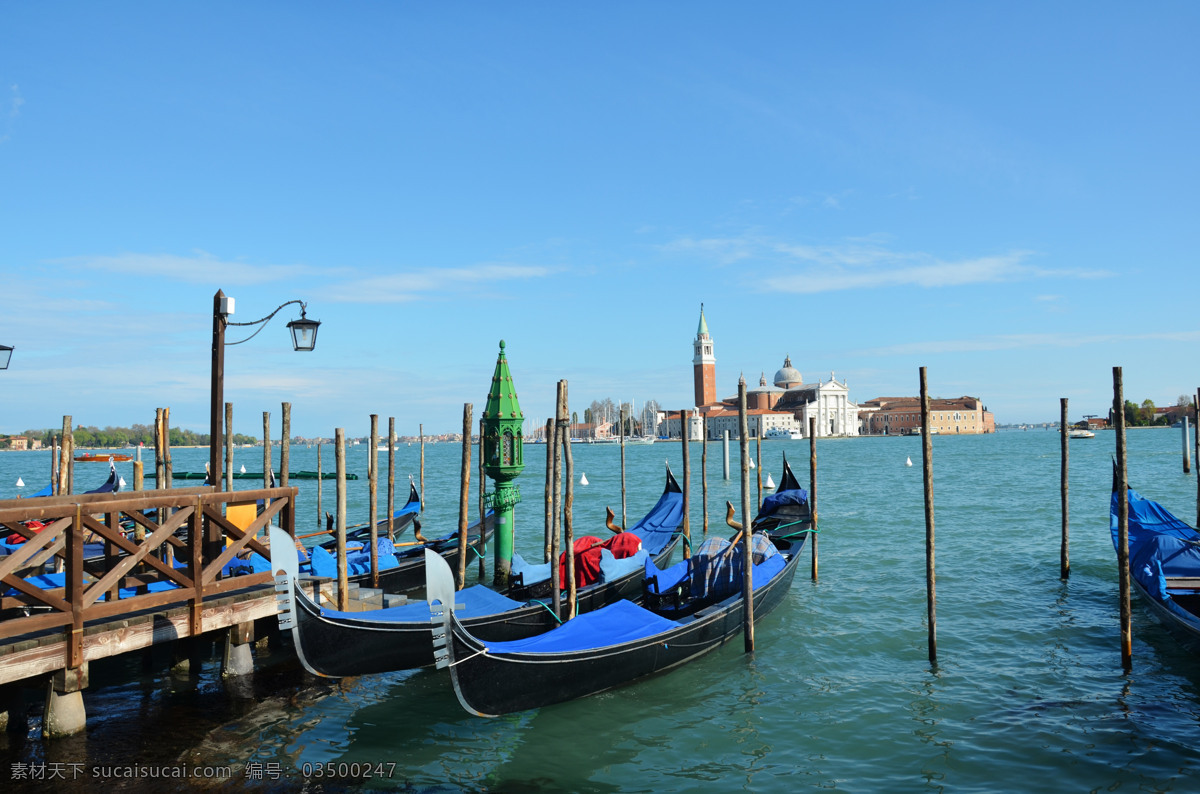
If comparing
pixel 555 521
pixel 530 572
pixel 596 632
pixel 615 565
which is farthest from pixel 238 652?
pixel 615 565

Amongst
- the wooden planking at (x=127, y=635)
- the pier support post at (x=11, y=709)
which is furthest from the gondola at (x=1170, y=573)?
the pier support post at (x=11, y=709)

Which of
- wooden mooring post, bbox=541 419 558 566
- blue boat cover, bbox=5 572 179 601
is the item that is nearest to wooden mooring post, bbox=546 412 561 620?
wooden mooring post, bbox=541 419 558 566

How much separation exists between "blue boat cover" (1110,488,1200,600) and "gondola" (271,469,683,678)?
6.26 meters

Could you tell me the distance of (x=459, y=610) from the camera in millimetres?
7312

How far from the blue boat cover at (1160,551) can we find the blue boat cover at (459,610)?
20.8 ft

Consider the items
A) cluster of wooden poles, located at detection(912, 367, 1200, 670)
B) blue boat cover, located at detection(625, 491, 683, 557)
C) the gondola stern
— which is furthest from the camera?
blue boat cover, located at detection(625, 491, 683, 557)

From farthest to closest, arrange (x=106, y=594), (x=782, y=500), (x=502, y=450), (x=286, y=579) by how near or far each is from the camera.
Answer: (x=782, y=500)
(x=502, y=450)
(x=106, y=594)
(x=286, y=579)

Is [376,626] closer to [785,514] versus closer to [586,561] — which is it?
[586,561]

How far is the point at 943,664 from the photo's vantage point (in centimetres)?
734

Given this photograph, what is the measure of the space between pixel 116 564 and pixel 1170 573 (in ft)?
33.6

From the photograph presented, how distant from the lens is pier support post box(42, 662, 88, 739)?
199 inches

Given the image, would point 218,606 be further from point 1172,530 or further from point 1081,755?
point 1172,530

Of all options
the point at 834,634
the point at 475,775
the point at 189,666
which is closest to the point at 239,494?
the point at 189,666

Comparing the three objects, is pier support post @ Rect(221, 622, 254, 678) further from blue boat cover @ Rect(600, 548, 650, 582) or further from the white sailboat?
the white sailboat
